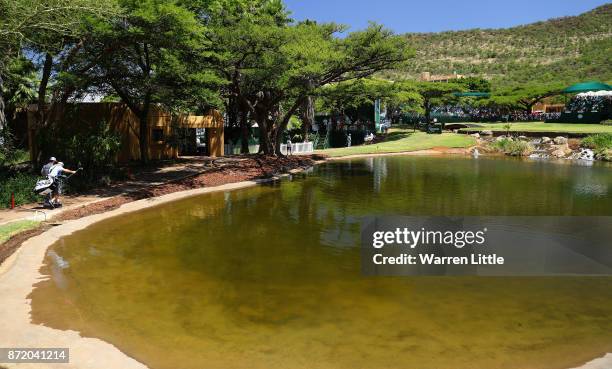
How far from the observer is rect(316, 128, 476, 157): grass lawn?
1708 inches

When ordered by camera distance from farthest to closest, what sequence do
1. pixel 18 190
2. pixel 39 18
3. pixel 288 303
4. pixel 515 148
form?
pixel 515 148 → pixel 18 190 → pixel 39 18 → pixel 288 303

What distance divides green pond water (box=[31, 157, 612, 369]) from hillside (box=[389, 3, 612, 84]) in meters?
78.6

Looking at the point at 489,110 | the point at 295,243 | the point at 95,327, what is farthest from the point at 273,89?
the point at 489,110

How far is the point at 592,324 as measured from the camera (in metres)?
9.08

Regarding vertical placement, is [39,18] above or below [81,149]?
above

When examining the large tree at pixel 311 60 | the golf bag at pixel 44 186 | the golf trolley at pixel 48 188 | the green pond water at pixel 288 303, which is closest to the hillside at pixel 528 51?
the large tree at pixel 311 60

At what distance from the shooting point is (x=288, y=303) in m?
9.91

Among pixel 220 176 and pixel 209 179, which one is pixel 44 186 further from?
pixel 220 176

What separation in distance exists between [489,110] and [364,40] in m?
53.6

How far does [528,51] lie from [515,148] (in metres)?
77.4

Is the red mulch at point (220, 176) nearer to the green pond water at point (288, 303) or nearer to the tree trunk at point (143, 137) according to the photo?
the green pond water at point (288, 303)

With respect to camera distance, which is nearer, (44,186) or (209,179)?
(44,186)

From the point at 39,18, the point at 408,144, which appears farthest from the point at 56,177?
the point at 408,144

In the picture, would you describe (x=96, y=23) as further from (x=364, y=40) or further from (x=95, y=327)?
(x=364, y=40)
